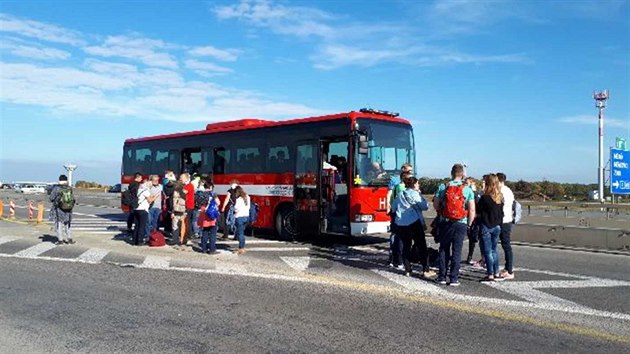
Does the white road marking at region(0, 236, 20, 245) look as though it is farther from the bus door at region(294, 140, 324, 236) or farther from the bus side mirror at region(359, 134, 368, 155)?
the bus side mirror at region(359, 134, 368, 155)

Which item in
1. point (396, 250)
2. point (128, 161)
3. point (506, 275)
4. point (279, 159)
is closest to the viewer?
point (506, 275)

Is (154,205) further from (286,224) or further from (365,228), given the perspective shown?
(365,228)

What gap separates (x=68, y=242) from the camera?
13.8 m

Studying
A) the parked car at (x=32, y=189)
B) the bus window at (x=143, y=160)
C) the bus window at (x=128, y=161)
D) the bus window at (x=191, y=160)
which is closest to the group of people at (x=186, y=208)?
the bus window at (x=191, y=160)

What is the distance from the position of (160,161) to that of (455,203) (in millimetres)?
14379

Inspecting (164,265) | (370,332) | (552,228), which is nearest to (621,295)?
(370,332)

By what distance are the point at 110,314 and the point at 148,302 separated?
2.42 ft

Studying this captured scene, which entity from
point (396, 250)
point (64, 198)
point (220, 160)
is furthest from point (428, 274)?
point (220, 160)

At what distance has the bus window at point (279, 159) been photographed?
50.4 ft

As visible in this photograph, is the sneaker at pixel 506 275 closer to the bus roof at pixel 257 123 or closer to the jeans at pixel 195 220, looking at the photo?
the bus roof at pixel 257 123

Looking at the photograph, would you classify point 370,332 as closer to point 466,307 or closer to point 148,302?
point 466,307

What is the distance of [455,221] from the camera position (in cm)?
858

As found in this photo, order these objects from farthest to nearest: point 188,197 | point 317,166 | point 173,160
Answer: point 173,160, point 317,166, point 188,197

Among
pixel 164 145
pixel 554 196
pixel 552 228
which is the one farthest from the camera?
pixel 554 196
